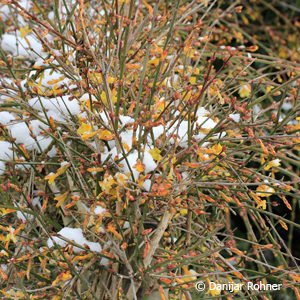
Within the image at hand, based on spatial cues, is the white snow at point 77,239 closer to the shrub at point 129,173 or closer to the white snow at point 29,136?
the shrub at point 129,173

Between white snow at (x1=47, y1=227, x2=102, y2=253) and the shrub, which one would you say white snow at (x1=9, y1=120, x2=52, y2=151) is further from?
white snow at (x1=47, y1=227, x2=102, y2=253)

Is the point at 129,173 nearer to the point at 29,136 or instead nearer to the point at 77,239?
the point at 77,239

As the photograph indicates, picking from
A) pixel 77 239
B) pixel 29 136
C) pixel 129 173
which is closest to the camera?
pixel 129 173

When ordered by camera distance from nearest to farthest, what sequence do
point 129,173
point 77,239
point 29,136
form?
point 129,173
point 77,239
point 29,136

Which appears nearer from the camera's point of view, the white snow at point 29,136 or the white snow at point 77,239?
the white snow at point 77,239

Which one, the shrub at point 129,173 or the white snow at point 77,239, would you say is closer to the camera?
the shrub at point 129,173

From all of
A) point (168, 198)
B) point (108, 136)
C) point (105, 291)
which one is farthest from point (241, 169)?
point (105, 291)

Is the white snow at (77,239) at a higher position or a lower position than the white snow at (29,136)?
lower

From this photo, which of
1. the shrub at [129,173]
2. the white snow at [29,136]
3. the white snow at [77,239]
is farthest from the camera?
the white snow at [29,136]

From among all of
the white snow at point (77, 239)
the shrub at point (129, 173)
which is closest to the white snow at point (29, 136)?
the shrub at point (129, 173)

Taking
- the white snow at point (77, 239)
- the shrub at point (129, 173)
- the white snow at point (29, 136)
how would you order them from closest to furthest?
the shrub at point (129, 173), the white snow at point (77, 239), the white snow at point (29, 136)

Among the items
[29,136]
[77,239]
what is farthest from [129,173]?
[29,136]

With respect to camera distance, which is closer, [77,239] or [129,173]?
[129,173]

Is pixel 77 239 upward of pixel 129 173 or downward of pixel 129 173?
downward
